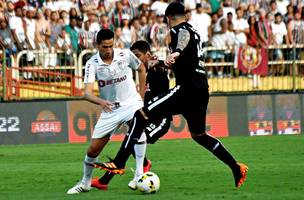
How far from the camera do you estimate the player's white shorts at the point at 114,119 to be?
45.4 ft

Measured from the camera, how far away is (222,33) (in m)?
27.2

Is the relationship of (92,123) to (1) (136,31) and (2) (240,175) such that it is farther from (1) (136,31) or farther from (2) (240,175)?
(2) (240,175)

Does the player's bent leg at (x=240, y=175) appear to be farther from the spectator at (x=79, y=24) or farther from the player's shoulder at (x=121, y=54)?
the spectator at (x=79, y=24)

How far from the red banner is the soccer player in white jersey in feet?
41.2

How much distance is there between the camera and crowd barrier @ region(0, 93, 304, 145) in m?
24.4

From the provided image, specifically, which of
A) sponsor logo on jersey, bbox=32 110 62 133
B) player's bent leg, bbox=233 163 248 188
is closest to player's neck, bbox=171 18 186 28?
player's bent leg, bbox=233 163 248 188

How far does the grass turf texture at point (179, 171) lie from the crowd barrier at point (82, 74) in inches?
75.3

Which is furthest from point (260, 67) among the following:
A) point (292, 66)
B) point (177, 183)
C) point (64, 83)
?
point (177, 183)

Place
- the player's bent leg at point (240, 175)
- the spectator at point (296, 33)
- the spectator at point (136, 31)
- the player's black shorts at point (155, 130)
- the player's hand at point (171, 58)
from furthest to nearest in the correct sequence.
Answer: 1. the spectator at point (296, 33)
2. the spectator at point (136, 31)
3. the player's black shorts at point (155, 130)
4. the player's bent leg at point (240, 175)
5. the player's hand at point (171, 58)

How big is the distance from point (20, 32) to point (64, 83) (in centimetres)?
175

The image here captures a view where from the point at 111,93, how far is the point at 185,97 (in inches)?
43.9

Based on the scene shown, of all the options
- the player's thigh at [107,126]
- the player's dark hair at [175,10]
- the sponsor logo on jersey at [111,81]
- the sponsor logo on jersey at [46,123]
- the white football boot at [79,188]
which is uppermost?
the player's dark hair at [175,10]

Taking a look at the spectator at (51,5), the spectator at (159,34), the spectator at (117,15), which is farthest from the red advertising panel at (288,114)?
the spectator at (51,5)

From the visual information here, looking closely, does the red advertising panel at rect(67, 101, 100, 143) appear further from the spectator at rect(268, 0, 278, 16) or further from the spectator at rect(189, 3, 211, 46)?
the spectator at rect(268, 0, 278, 16)
